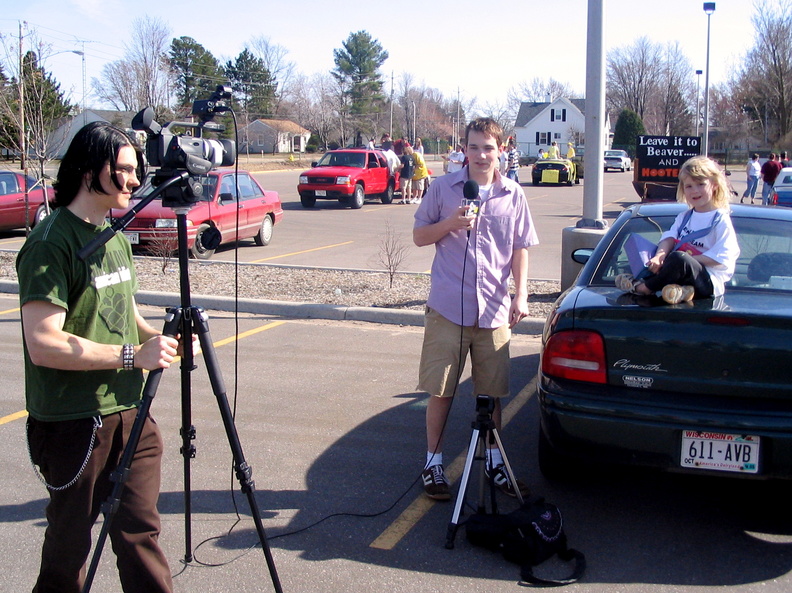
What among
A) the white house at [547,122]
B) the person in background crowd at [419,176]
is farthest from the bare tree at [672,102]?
the person in background crowd at [419,176]

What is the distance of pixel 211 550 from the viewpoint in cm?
365

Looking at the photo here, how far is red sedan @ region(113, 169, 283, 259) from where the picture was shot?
12086 millimetres

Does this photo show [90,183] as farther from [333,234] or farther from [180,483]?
[333,234]

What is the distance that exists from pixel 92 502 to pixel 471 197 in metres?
2.11

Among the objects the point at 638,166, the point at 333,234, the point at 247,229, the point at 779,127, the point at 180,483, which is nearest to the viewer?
the point at 180,483

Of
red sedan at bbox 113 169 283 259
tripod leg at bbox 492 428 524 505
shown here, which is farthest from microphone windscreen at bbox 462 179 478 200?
red sedan at bbox 113 169 283 259

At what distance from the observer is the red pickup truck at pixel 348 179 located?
23078mm

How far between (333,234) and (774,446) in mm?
14227

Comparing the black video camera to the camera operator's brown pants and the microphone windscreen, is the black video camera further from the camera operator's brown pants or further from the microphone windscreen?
the microphone windscreen

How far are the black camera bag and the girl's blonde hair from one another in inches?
78.6

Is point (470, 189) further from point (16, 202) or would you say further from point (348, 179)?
point (348, 179)

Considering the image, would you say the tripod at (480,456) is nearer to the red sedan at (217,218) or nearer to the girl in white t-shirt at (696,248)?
the girl in white t-shirt at (696,248)

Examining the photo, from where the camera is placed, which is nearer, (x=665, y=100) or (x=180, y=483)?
(x=180, y=483)

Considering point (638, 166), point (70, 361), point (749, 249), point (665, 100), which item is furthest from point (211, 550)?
point (665, 100)
